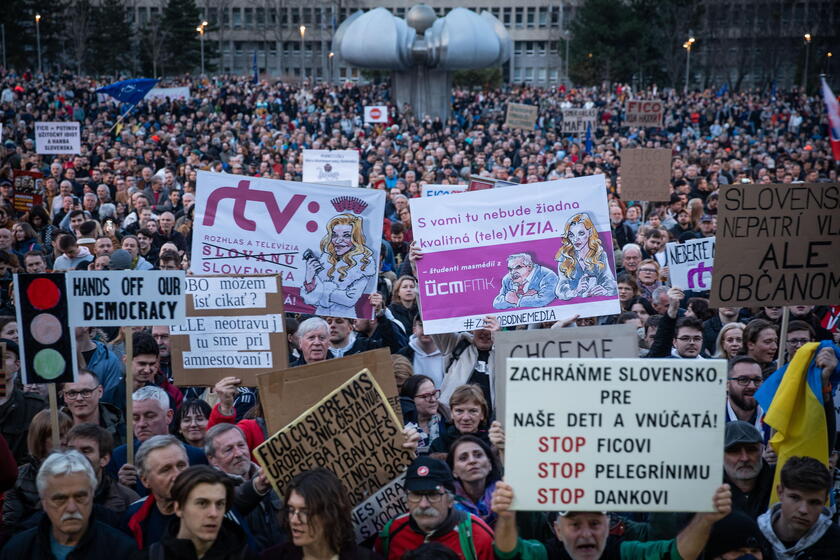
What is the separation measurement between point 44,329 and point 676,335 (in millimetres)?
4094

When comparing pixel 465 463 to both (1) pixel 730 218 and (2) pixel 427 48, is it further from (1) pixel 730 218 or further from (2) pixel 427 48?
(2) pixel 427 48

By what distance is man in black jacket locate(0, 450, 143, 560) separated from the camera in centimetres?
418

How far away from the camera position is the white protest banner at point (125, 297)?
5648 millimetres

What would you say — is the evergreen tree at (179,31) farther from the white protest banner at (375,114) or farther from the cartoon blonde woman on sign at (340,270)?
the cartoon blonde woman on sign at (340,270)

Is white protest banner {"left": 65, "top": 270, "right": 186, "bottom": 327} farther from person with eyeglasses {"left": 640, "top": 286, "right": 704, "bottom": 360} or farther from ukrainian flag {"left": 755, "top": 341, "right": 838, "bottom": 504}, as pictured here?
ukrainian flag {"left": 755, "top": 341, "right": 838, "bottom": 504}

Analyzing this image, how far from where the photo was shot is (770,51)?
75.3 m

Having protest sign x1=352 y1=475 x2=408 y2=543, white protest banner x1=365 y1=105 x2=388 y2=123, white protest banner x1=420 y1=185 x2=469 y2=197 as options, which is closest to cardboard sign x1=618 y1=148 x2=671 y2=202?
white protest banner x1=420 y1=185 x2=469 y2=197

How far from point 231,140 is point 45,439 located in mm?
22901

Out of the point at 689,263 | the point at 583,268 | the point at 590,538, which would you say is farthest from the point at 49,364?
the point at 689,263

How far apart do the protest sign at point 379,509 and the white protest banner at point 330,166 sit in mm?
13537

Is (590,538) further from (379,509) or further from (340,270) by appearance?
(340,270)

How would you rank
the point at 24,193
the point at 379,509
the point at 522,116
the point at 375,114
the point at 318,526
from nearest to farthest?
the point at 318,526 → the point at 379,509 → the point at 24,193 → the point at 522,116 → the point at 375,114

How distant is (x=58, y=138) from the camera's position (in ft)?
63.1

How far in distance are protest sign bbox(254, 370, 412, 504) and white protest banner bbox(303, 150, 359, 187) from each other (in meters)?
13.4
